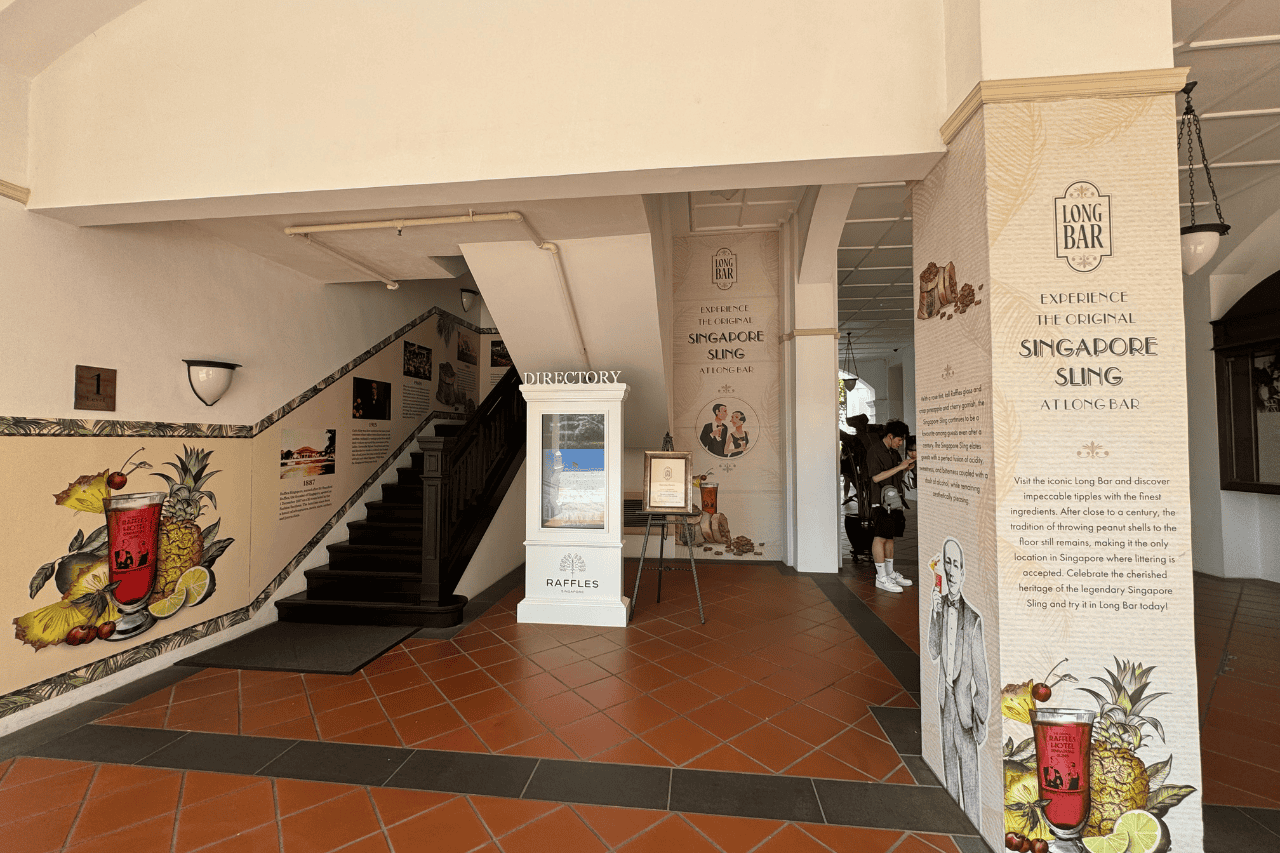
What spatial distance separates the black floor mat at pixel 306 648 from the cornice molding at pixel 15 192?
9.30 ft

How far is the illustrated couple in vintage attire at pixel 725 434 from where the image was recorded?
21.3 feet

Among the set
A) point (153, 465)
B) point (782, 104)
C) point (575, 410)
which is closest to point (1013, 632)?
point (782, 104)

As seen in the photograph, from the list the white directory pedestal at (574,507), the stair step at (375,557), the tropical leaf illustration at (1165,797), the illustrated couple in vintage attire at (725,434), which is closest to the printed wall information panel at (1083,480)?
the tropical leaf illustration at (1165,797)

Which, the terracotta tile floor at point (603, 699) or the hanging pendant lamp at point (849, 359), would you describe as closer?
the terracotta tile floor at point (603, 699)

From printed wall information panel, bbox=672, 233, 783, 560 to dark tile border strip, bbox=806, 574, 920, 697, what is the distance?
1263 millimetres

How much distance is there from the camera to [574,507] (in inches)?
171

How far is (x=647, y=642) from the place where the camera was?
12.6ft

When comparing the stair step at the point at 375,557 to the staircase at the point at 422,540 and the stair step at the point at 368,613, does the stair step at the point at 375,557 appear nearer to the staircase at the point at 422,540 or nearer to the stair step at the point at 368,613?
the staircase at the point at 422,540

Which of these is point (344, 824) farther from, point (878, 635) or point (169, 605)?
point (878, 635)

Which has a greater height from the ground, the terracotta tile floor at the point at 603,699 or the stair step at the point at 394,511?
the stair step at the point at 394,511

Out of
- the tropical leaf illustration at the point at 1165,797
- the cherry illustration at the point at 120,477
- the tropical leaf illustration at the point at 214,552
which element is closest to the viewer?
the tropical leaf illustration at the point at 1165,797

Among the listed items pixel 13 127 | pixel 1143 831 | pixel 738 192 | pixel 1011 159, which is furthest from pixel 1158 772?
pixel 13 127

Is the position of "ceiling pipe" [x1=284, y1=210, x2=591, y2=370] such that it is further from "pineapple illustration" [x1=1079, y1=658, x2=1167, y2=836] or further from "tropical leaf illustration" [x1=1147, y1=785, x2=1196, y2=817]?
"tropical leaf illustration" [x1=1147, y1=785, x2=1196, y2=817]

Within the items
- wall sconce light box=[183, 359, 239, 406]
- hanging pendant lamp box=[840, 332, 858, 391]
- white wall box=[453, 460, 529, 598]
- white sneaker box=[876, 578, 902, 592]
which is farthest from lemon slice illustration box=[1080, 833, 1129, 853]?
hanging pendant lamp box=[840, 332, 858, 391]
